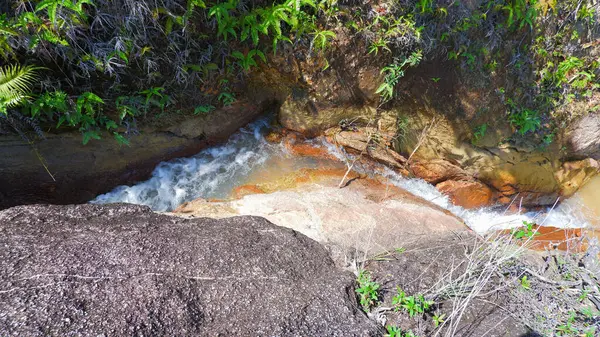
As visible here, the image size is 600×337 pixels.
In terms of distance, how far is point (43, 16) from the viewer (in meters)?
3.95

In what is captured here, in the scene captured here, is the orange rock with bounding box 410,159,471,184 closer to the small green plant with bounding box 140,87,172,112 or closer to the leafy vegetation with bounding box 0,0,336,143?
the leafy vegetation with bounding box 0,0,336,143

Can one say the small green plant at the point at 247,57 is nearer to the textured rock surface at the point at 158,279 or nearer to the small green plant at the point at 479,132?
the textured rock surface at the point at 158,279

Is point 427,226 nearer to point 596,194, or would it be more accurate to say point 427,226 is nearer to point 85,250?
point 85,250

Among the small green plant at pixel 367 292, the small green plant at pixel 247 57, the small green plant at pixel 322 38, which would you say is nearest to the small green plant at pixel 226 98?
the small green plant at pixel 247 57

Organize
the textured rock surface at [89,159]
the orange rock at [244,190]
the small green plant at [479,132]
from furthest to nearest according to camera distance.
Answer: the small green plant at [479,132] < the orange rock at [244,190] < the textured rock surface at [89,159]

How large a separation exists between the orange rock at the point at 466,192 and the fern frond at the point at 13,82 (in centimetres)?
741

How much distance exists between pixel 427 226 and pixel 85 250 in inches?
183

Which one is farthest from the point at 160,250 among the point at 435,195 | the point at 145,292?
the point at 435,195

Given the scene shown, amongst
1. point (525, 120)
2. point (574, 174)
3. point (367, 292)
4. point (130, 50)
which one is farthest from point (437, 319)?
point (574, 174)

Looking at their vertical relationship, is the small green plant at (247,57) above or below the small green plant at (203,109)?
above

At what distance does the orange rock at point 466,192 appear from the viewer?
711 cm

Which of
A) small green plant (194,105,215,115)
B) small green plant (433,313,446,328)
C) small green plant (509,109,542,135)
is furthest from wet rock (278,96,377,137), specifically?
small green plant (433,313,446,328)

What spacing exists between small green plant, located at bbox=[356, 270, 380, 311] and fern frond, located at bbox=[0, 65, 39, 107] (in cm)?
453

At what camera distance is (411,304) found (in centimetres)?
319
